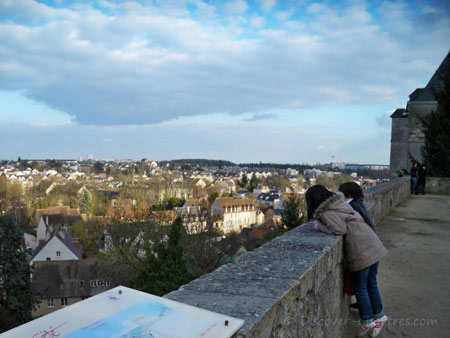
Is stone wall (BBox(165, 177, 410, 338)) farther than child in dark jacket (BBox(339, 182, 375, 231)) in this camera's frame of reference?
No

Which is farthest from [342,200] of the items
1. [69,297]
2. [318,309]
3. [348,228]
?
[69,297]

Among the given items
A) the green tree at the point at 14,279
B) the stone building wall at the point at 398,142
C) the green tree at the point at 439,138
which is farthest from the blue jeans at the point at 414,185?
the green tree at the point at 14,279

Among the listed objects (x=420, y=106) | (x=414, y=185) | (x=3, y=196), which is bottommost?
(x=3, y=196)

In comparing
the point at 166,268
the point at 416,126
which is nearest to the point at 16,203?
the point at 166,268

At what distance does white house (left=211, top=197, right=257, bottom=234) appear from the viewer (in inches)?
2144

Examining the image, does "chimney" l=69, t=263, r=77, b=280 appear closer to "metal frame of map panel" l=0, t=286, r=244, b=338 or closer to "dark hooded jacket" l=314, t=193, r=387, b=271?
"dark hooded jacket" l=314, t=193, r=387, b=271

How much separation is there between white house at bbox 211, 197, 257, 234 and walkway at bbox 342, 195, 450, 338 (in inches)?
1772

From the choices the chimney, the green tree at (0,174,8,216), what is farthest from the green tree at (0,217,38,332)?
the green tree at (0,174,8,216)

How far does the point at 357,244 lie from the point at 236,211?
54.7 metres

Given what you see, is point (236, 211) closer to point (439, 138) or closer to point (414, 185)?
point (439, 138)

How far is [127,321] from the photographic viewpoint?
4.10ft

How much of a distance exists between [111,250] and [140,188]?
29.3 metres

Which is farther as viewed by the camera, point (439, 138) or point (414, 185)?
point (439, 138)

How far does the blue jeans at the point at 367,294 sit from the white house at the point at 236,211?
49.1 metres
